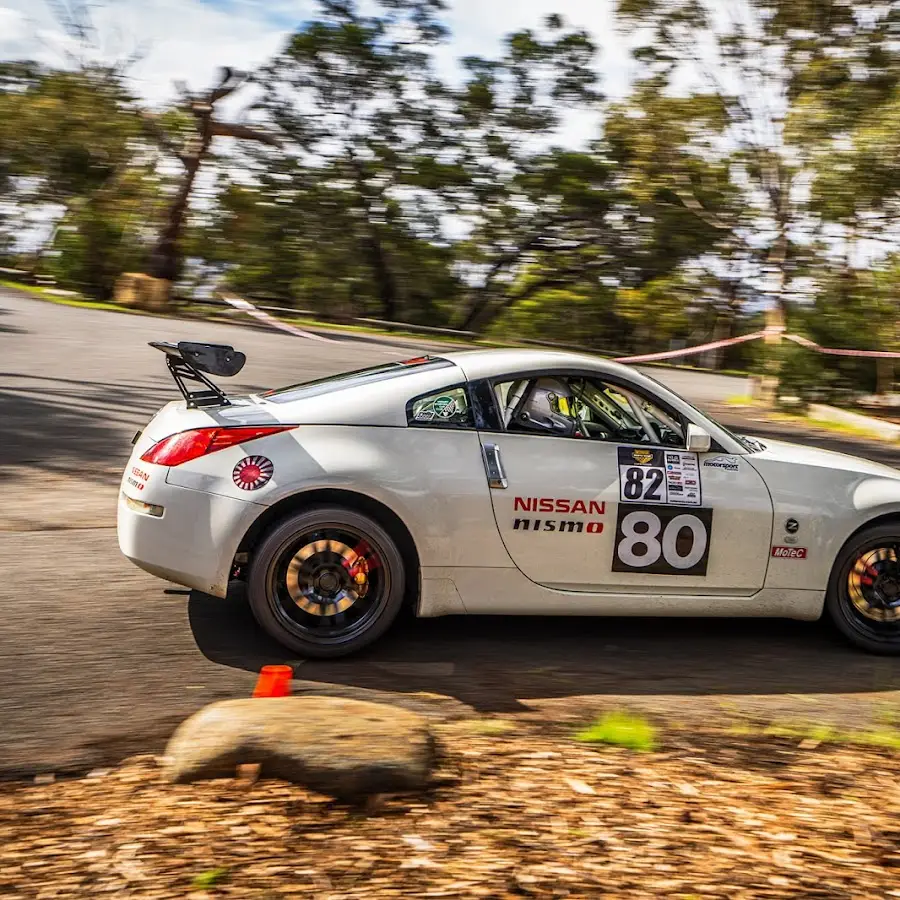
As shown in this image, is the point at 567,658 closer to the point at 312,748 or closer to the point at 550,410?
the point at 550,410

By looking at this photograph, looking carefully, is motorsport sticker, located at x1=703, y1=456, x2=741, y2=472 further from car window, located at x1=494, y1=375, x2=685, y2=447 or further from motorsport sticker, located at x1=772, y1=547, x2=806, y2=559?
motorsport sticker, located at x1=772, y1=547, x2=806, y2=559

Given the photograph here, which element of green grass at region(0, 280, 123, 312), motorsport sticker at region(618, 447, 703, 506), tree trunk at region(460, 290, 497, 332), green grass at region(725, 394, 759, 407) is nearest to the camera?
motorsport sticker at region(618, 447, 703, 506)

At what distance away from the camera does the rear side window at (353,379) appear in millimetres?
5730

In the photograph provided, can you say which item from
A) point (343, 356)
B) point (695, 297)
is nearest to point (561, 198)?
point (695, 297)

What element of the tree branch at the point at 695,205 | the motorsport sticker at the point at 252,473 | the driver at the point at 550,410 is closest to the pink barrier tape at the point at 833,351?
the tree branch at the point at 695,205

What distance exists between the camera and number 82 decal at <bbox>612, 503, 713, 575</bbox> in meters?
5.58

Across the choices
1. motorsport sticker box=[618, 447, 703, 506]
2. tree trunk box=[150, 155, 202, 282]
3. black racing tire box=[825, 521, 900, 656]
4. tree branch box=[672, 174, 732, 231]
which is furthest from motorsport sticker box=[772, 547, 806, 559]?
tree trunk box=[150, 155, 202, 282]

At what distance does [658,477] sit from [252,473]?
1.98m

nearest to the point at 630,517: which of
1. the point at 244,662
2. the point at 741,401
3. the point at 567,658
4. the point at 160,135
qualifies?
the point at 567,658

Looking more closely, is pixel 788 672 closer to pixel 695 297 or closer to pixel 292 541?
pixel 292 541

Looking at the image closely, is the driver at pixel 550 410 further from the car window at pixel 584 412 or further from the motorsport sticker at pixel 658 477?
the motorsport sticker at pixel 658 477

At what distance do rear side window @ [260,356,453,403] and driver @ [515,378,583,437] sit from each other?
18.2 inches

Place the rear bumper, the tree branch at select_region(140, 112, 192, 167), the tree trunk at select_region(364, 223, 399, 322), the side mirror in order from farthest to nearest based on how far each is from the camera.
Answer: the tree trunk at select_region(364, 223, 399, 322) < the tree branch at select_region(140, 112, 192, 167) < the side mirror < the rear bumper

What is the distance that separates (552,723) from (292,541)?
57.1 inches
